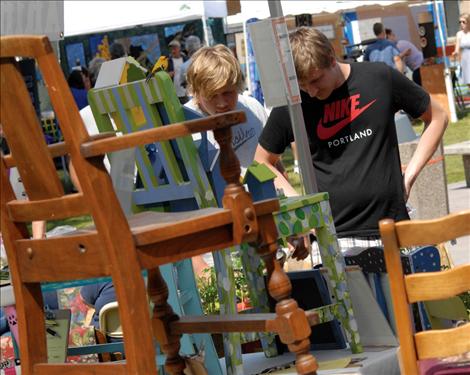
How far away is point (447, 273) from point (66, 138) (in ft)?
3.14

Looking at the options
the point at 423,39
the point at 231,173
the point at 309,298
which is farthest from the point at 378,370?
the point at 423,39

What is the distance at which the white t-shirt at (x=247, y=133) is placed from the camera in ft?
16.7

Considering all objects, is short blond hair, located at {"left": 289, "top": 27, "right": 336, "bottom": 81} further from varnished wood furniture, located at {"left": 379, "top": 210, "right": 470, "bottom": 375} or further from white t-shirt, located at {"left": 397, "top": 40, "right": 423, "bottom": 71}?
white t-shirt, located at {"left": 397, "top": 40, "right": 423, "bottom": 71}

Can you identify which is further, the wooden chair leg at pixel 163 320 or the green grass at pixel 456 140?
the green grass at pixel 456 140

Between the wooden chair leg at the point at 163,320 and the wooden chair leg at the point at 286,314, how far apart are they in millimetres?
531

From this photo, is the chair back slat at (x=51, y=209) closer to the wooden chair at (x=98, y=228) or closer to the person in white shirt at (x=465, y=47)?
the wooden chair at (x=98, y=228)

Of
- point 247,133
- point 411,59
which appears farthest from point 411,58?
point 247,133

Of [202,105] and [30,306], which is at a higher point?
[202,105]

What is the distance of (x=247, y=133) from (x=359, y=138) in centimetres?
77

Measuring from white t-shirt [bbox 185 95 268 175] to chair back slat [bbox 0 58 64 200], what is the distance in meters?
2.10

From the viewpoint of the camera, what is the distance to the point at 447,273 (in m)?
2.58

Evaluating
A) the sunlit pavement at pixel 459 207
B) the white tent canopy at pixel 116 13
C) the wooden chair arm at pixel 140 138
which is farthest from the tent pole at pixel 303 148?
the white tent canopy at pixel 116 13

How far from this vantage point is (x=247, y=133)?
5.16 meters

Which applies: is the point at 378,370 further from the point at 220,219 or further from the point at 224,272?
the point at 220,219
